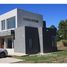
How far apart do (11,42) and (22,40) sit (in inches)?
305

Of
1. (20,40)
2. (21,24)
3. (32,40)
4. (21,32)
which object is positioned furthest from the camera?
(21,24)

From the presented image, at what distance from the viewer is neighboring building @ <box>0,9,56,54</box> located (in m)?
27.6

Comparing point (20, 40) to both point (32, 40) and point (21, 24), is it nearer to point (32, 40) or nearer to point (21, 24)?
point (32, 40)

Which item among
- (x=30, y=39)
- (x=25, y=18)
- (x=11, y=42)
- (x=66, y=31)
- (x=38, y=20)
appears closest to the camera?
(x=30, y=39)

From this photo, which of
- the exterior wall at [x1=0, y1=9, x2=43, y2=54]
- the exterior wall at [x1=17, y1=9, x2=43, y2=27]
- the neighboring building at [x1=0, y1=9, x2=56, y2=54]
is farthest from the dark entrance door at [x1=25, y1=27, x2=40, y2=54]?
the exterior wall at [x1=17, y1=9, x2=43, y2=27]

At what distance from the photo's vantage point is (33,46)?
28062 mm

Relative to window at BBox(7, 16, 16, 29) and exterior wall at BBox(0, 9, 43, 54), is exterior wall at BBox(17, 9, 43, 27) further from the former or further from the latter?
window at BBox(7, 16, 16, 29)

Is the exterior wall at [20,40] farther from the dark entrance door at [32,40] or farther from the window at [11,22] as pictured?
the window at [11,22]

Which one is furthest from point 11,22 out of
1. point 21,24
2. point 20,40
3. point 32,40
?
point 32,40

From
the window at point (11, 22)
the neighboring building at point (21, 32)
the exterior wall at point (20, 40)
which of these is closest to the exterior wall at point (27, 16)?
the neighboring building at point (21, 32)

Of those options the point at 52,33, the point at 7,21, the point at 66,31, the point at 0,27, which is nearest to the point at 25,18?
the point at 7,21

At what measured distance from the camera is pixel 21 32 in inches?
1111

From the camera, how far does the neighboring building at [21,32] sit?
90.4 ft

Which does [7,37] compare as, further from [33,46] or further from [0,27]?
[33,46]
